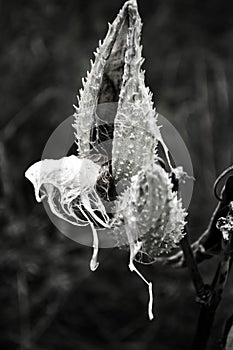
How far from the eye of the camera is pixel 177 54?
5.32 feet

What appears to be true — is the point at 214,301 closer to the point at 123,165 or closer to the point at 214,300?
the point at 214,300

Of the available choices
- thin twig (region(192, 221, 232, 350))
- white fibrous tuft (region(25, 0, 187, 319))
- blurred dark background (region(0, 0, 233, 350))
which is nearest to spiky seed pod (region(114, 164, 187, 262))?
white fibrous tuft (region(25, 0, 187, 319))

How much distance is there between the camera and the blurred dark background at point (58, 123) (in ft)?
4.10

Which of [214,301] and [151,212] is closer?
[151,212]

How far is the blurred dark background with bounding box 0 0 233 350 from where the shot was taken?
49.3 inches

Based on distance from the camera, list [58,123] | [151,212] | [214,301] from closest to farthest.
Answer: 1. [151,212]
2. [214,301]
3. [58,123]

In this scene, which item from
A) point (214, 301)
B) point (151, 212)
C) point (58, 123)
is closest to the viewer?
point (151, 212)

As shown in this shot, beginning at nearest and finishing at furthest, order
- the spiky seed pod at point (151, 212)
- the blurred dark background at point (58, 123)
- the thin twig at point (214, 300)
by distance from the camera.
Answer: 1. the spiky seed pod at point (151, 212)
2. the thin twig at point (214, 300)
3. the blurred dark background at point (58, 123)

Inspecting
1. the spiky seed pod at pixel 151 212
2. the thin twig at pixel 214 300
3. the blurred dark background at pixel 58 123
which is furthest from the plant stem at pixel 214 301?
the blurred dark background at pixel 58 123

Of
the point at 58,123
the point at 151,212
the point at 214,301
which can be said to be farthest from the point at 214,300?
the point at 58,123

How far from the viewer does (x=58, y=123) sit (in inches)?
57.7

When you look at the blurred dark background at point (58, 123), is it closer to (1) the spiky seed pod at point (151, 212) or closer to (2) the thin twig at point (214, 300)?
(2) the thin twig at point (214, 300)

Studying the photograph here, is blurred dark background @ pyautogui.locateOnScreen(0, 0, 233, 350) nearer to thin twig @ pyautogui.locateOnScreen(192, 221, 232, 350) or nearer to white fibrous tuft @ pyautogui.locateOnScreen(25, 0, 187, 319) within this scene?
thin twig @ pyautogui.locateOnScreen(192, 221, 232, 350)

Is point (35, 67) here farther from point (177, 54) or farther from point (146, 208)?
point (146, 208)
